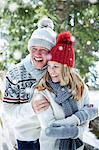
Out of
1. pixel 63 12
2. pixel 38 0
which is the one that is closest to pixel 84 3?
pixel 63 12

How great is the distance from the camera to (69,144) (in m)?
1.13

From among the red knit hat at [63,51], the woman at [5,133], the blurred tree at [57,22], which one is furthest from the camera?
the blurred tree at [57,22]

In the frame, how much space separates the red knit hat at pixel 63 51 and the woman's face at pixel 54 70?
14 mm

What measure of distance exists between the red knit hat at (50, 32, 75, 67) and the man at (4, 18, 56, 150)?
3 centimetres

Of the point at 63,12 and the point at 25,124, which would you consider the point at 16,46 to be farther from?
the point at 25,124

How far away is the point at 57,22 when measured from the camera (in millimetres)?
1723

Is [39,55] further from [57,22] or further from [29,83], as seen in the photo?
[57,22]

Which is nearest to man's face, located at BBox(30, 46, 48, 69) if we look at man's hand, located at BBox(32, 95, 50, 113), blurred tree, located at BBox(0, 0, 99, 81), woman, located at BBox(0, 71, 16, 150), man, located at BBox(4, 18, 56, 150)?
man, located at BBox(4, 18, 56, 150)

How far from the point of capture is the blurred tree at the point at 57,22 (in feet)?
5.68

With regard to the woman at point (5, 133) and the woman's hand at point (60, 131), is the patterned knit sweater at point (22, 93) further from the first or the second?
the woman at point (5, 133)

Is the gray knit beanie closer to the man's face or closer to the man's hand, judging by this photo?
the man's face

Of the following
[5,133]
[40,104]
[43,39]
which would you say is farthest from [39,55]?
[5,133]

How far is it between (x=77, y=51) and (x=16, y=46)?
0.33m

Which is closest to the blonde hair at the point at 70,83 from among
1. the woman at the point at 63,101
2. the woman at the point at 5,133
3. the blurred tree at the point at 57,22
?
the woman at the point at 63,101
